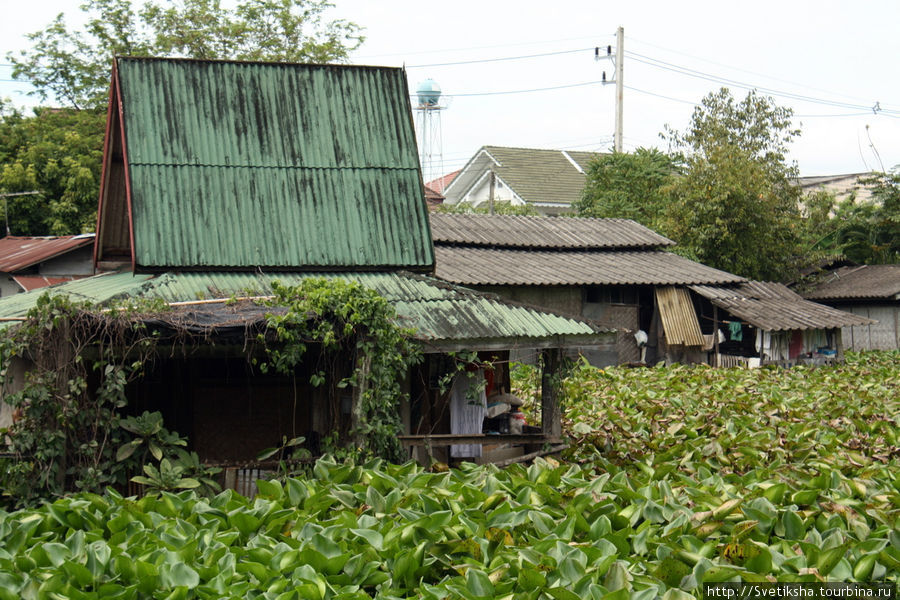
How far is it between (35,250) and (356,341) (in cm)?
1687

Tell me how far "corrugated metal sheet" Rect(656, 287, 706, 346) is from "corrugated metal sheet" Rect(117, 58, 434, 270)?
1215cm

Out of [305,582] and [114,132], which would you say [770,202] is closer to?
[114,132]

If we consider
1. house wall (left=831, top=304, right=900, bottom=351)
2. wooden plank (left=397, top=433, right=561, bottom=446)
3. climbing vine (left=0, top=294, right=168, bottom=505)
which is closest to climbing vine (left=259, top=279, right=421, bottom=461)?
wooden plank (left=397, top=433, right=561, bottom=446)

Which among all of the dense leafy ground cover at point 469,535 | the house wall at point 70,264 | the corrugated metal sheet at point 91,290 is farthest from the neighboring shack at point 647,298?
the dense leafy ground cover at point 469,535

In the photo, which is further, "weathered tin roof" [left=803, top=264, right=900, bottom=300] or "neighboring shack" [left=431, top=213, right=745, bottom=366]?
"weathered tin roof" [left=803, top=264, right=900, bottom=300]

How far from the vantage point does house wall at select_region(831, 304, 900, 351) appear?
27625 mm

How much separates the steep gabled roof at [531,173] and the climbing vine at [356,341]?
2872cm

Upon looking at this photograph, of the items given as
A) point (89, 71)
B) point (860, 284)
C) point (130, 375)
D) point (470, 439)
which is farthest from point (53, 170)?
point (860, 284)

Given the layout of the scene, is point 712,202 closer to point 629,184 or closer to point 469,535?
point 629,184

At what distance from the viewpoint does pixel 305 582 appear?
18.1ft

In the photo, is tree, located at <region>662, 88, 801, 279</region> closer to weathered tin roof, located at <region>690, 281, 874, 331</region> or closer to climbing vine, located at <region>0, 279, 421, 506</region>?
weathered tin roof, located at <region>690, 281, 874, 331</region>

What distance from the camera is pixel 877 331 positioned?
27.9m

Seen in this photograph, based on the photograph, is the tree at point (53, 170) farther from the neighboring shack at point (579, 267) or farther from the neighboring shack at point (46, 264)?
the neighboring shack at point (579, 267)

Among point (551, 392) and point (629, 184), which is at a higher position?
point (629, 184)
